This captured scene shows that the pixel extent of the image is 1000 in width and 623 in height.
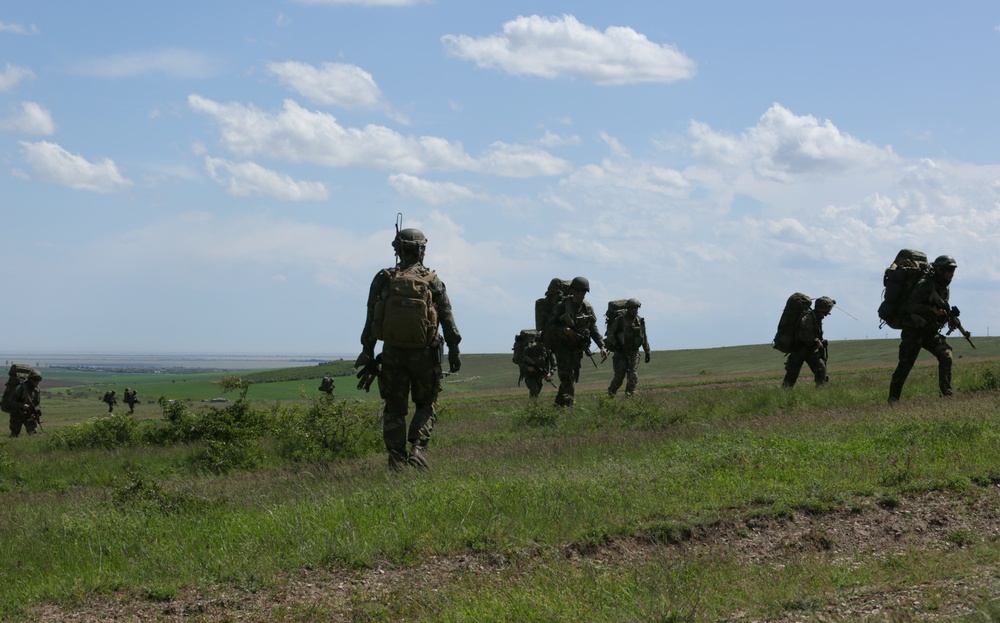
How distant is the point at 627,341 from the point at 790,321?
3771mm

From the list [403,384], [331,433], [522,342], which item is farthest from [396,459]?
[522,342]

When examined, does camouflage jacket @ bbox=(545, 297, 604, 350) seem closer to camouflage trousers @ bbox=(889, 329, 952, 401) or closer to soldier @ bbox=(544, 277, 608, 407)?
soldier @ bbox=(544, 277, 608, 407)

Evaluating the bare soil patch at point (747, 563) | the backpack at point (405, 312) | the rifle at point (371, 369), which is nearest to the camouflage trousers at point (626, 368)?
the rifle at point (371, 369)

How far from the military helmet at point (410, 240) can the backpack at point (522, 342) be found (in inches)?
670

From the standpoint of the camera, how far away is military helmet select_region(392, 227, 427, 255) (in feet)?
42.9

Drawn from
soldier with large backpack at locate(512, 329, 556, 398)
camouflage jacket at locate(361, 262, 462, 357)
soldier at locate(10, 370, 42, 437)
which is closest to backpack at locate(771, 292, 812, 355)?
soldier with large backpack at locate(512, 329, 556, 398)

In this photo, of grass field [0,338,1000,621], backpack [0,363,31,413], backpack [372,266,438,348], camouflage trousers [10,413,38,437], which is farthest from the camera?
backpack [0,363,31,413]

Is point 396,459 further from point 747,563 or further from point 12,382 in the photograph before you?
point 12,382

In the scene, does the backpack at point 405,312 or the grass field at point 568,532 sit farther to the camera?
the backpack at point 405,312

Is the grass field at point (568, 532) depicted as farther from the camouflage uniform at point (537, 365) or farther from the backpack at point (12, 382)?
the backpack at point (12, 382)

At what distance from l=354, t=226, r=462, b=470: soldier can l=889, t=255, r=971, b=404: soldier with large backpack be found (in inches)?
319

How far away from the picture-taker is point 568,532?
29.1 feet

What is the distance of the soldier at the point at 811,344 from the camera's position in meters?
22.6

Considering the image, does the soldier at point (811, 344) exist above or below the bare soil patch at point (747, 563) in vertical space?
above
